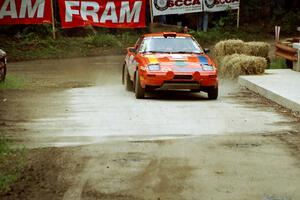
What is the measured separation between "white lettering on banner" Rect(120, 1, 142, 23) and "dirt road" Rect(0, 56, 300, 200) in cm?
1606

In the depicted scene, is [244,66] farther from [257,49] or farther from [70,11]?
[70,11]

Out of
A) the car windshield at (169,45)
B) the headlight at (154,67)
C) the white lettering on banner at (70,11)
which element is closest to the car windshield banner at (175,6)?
the white lettering on banner at (70,11)

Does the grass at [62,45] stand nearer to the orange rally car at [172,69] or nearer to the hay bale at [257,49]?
the hay bale at [257,49]

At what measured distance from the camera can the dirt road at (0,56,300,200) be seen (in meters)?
6.93

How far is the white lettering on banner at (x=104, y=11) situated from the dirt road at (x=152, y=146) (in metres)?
15.5

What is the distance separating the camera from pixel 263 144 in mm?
9227

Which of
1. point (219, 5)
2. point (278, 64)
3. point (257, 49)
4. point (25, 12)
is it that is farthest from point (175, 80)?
point (219, 5)

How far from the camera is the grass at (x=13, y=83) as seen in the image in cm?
1766

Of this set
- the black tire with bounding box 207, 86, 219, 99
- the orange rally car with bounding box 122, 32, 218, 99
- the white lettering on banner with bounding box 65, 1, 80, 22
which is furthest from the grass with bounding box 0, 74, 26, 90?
the white lettering on banner with bounding box 65, 1, 80, 22

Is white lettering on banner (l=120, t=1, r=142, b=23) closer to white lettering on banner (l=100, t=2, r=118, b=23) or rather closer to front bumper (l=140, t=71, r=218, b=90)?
white lettering on banner (l=100, t=2, r=118, b=23)

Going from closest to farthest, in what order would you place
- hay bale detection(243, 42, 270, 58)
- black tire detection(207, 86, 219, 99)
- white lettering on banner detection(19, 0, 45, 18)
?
black tire detection(207, 86, 219, 99)
hay bale detection(243, 42, 270, 58)
white lettering on banner detection(19, 0, 45, 18)

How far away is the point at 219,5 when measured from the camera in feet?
108

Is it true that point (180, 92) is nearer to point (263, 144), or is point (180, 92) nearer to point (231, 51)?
point (231, 51)

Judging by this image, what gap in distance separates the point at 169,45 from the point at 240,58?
3.73 meters
